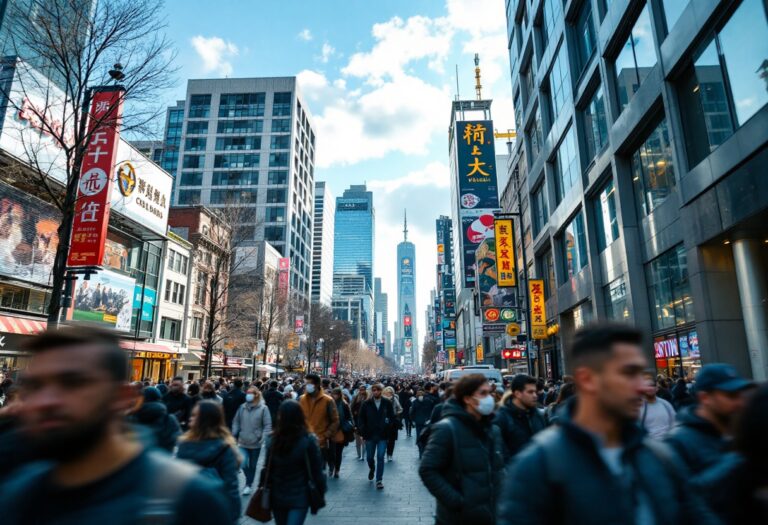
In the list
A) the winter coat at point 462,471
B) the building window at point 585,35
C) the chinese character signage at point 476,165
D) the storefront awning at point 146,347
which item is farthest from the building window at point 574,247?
the storefront awning at point 146,347

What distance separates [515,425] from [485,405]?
1.48 m

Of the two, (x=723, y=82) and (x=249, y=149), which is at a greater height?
(x=249, y=149)

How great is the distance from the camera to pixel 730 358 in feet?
45.9

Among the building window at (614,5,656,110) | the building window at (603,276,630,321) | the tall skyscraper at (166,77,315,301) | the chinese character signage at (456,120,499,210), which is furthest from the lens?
the tall skyscraper at (166,77,315,301)

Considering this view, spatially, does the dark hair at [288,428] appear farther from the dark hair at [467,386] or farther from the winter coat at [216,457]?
the dark hair at [467,386]

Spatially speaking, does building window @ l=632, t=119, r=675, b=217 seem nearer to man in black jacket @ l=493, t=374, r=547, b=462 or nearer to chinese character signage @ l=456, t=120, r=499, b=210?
man in black jacket @ l=493, t=374, r=547, b=462

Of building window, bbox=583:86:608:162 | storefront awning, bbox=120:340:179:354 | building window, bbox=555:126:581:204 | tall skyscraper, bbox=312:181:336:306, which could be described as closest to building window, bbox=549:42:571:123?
building window, bbox=555:126:581:204

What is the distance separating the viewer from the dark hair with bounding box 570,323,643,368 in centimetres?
212

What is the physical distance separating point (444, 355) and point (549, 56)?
8348 centimetres

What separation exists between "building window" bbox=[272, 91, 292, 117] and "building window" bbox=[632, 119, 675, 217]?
77558mm

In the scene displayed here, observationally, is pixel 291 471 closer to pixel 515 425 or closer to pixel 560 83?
pixel 515 425

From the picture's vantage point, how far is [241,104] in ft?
290

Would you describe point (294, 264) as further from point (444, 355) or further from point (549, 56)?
point (549, 56)

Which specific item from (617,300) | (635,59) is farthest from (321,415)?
(635,59)
